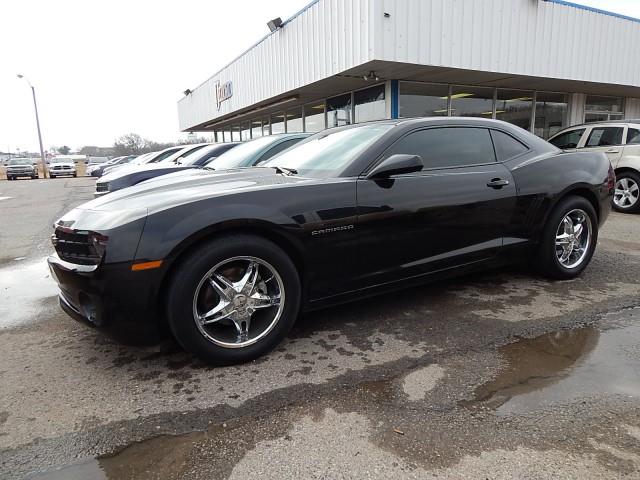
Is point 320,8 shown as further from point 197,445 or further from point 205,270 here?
point 197,445

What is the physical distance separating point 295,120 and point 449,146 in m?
14.3

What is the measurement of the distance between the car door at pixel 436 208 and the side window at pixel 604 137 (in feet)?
19.4

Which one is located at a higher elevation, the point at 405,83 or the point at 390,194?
the point at 405,83

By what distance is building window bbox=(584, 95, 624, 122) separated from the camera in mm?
15141

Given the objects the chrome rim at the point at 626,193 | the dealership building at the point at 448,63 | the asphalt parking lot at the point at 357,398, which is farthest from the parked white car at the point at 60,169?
the chrome rim at the point at 626,193

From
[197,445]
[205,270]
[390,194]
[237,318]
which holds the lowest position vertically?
[197,445]

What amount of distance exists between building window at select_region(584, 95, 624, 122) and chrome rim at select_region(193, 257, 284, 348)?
1615 cm

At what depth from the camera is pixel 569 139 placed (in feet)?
28.8

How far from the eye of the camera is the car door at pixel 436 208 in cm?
301

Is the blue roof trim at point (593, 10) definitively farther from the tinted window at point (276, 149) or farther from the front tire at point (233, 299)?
the front tire at point (233, 299)

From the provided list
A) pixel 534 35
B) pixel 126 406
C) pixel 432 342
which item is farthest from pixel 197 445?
pixel 534 35

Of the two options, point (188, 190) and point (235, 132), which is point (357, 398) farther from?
point (235, 132)

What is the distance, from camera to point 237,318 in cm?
265

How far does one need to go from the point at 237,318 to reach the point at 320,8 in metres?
9.49
